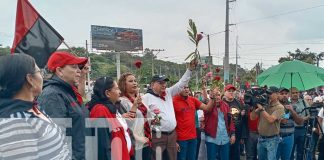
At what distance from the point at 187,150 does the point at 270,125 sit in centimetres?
137

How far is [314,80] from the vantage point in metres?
6.41

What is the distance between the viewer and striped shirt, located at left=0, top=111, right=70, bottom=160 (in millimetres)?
1703

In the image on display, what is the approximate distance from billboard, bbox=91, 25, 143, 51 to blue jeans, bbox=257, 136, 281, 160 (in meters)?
40.8

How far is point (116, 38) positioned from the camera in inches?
1843

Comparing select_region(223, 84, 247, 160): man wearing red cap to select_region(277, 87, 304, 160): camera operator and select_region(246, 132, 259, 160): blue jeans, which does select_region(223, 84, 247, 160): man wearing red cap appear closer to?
select_region(246, 132, 259, 160): blue jeans

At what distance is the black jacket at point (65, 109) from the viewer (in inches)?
97.6

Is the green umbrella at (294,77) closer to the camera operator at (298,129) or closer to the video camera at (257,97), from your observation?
the camera operator at (298,129)

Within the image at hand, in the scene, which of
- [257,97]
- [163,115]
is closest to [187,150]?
[163,115]

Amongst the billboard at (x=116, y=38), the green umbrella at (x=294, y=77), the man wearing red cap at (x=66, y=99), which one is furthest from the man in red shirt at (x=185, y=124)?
the billboard at (x=116, y=38)

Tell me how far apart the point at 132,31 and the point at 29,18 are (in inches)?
1751

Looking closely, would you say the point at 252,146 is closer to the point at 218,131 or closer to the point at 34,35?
the point at 218,131

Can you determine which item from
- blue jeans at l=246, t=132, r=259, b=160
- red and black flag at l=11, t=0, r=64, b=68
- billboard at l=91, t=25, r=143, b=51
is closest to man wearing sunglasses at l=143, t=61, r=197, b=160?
red and black flag at l=11, t=0, r=64, b=68

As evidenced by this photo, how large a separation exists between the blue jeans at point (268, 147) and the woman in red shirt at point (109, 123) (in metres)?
2.75

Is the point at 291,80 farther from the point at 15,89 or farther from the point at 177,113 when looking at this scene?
the point at 15,89
